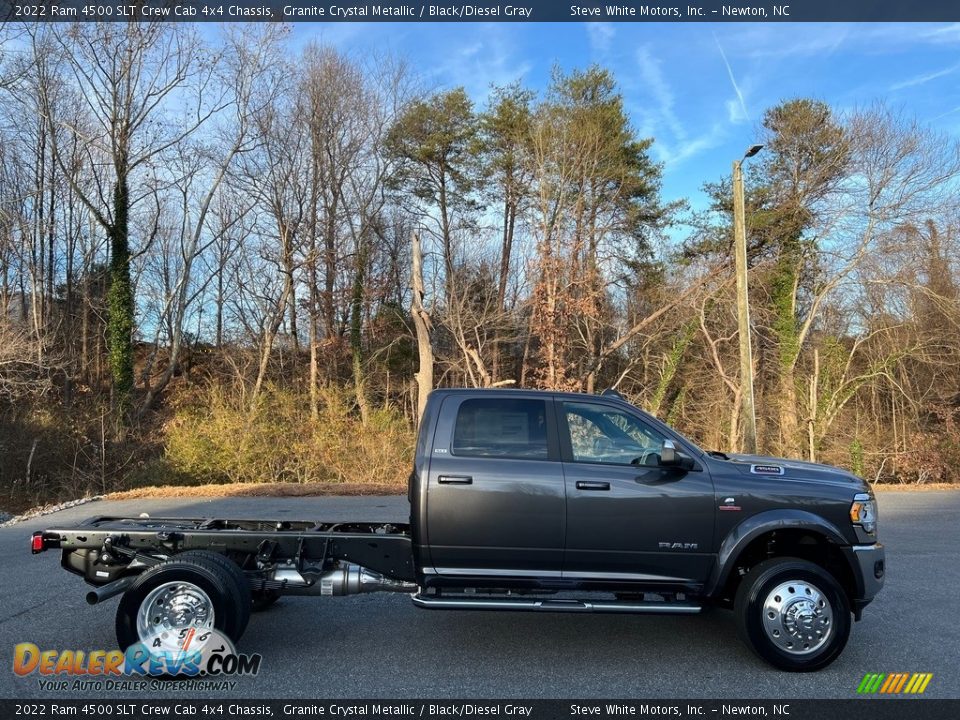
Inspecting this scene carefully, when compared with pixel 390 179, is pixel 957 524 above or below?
below

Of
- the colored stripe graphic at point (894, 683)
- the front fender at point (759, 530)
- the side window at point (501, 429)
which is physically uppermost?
the side window at point (501, 429)

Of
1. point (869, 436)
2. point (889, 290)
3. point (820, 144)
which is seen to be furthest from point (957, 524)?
point (820, 144)

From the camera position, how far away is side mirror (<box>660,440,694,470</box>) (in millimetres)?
5027

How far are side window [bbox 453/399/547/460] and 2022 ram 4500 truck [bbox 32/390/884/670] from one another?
0.01 metres

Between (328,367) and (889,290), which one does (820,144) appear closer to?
(889,290)

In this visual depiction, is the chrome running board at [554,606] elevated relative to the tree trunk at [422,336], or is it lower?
lower

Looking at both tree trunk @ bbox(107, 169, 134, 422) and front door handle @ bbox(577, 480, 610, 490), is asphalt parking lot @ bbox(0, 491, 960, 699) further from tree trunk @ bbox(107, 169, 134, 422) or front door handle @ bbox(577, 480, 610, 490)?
tree trunk @ bbox(107, 169, 134, 422)

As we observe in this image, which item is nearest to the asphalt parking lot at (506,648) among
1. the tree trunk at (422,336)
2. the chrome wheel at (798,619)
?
the chrome wheel at (798,619)

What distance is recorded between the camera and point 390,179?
30.9 m

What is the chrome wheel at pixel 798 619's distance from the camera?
4926 mm
